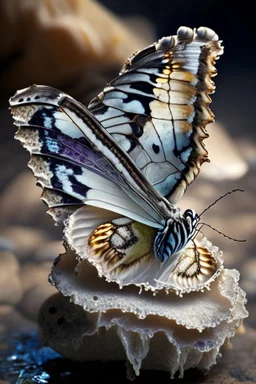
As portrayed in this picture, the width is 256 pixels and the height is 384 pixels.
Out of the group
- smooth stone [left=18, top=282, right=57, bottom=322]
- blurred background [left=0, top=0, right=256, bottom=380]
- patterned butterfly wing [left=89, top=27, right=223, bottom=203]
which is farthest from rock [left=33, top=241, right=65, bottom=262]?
patterned butterfly wing [left=89, top=27, right=223, bottom=203]

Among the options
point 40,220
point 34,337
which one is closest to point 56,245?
point 40,220

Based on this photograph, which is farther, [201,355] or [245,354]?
[245,354]

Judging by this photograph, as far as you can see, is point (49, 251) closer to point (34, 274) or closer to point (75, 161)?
point (34, 274)

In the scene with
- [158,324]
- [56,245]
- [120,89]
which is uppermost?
[120,89]

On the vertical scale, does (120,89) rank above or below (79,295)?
above

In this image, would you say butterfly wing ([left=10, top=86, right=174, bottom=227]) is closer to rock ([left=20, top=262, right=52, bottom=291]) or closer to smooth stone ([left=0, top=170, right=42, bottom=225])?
rock ([left=20, top=262, right=52, bottom=291])

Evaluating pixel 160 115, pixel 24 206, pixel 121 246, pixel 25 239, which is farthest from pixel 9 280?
pixel 160 115

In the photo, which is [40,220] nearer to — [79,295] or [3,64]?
[3,64]
